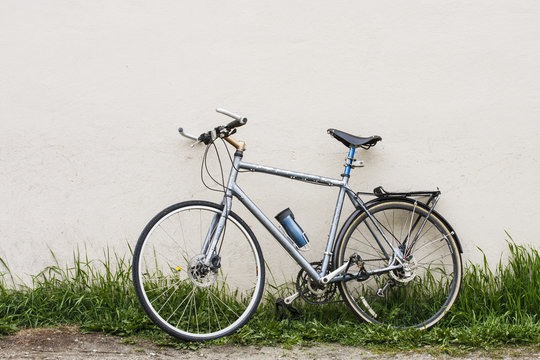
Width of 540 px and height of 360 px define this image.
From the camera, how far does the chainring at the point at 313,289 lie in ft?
11.8

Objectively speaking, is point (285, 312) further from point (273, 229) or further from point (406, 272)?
point (406, 272)

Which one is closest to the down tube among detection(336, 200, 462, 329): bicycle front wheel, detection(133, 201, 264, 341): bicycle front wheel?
detection(133, 201, 264, 341): bicycle front wheel

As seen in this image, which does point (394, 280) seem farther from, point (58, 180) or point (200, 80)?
point (58, 180)

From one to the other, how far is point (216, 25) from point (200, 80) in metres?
0.44

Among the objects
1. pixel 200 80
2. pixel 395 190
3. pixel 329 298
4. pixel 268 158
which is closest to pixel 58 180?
pixel 200 80

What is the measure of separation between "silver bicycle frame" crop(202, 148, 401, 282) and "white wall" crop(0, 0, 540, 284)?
31 centimetres

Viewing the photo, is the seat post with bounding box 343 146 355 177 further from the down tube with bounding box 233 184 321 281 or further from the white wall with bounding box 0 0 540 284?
the down tube with bounding box 233 184 321 281

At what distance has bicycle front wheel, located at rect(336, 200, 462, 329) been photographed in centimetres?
369

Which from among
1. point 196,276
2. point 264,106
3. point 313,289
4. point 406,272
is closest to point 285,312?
point 313,289

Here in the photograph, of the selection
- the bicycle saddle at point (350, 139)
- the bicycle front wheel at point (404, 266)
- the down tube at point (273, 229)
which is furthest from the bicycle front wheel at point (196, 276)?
the bicycle saddle at point (350, 139)

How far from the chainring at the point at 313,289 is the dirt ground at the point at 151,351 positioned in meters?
0.34

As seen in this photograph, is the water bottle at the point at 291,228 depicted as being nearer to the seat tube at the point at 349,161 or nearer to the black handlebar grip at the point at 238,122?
the seat tube at the point at 349,161

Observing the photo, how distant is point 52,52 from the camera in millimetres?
3852

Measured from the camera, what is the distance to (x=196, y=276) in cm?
327
